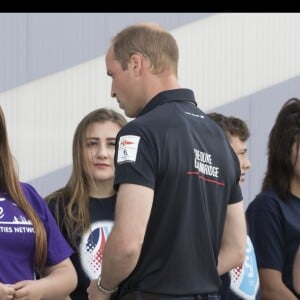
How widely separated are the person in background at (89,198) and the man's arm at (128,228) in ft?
3.54

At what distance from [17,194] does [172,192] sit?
756mm

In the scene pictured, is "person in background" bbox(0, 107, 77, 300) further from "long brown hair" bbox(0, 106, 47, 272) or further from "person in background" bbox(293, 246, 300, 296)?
"person in background" bbox(293, 246, 300, 296)

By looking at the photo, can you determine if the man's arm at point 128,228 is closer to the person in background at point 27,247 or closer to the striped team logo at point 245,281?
the person in background at point 27,247

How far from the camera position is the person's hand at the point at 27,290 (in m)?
3.30

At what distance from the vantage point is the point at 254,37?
5.60 m

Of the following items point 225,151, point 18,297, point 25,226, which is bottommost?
point 18,297

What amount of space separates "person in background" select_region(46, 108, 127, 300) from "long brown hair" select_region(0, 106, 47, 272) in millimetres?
477

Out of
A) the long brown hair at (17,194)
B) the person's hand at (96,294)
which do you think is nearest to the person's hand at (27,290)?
the long brown hair at (17,194)

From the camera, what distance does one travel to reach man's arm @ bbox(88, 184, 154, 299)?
284cm

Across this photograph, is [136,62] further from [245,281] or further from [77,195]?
[245,281]

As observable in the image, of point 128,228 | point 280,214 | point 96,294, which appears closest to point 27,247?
point 96,294

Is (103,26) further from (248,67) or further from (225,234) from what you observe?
(225,234)
